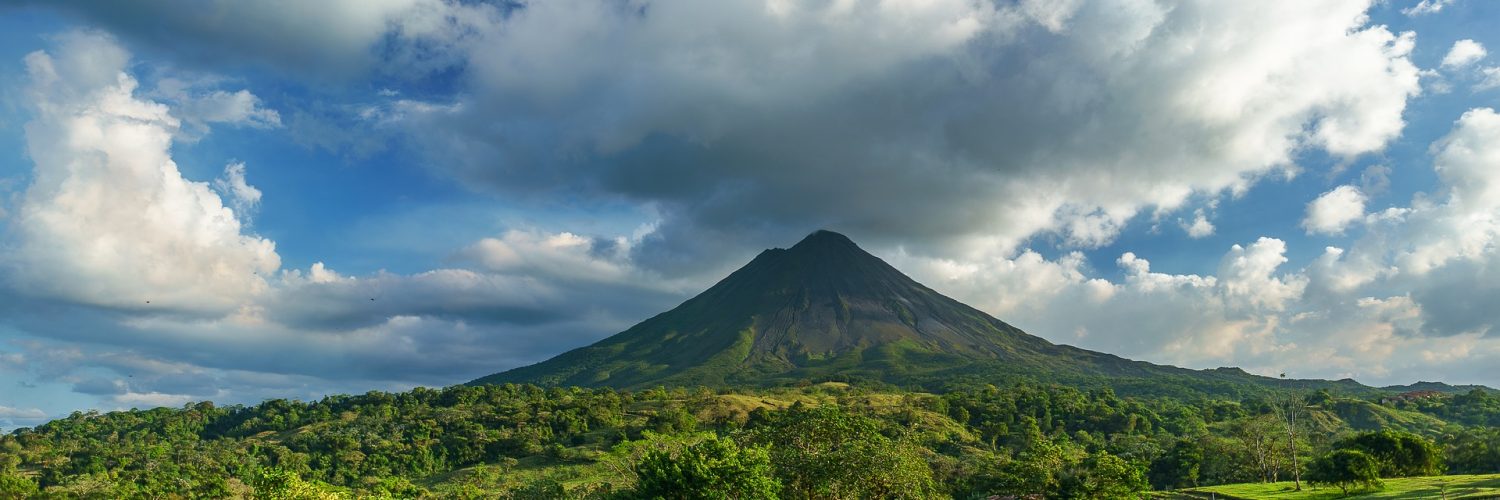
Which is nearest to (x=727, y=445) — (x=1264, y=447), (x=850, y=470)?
(x=850, y=470)

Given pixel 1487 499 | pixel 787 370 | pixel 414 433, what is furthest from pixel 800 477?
pixel 787 370

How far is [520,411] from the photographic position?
356ft

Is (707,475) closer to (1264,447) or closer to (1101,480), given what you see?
(1101,480)

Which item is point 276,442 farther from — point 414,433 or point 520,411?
point 520,411

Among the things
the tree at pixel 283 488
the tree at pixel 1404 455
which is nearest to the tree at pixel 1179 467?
the tree at pixel 1404 455

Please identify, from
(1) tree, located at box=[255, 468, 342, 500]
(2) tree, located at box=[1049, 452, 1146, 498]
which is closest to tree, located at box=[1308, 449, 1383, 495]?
(2) tree, located at box=[1049, 452, 1146, 498]

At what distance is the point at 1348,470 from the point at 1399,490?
2357 mm

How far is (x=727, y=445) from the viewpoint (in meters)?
31.3

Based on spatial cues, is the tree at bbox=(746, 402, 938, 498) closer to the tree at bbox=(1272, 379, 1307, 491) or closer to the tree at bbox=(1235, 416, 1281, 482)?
the tree at bbox=(1272, 379, 1307, 491)

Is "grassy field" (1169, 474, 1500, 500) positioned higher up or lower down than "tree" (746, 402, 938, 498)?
lower down

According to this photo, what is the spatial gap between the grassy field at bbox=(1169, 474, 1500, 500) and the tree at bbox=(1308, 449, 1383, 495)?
607mm

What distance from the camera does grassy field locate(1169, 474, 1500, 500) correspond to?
41.8 metres

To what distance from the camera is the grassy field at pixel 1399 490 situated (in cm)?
4184

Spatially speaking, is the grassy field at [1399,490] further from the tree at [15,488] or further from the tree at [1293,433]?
the tree at [15,488]
